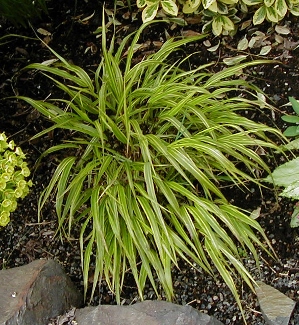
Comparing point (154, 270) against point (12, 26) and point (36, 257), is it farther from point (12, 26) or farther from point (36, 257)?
point (12, 26)

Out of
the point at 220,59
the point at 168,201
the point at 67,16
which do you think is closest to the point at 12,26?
the point at 67,16

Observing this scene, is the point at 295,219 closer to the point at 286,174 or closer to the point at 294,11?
the point at 286,174

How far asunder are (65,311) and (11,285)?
235 mm

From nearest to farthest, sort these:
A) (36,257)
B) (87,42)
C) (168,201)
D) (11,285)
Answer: (11,285), (168,201), (36,257), (87,42)

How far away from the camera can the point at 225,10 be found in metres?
2.98

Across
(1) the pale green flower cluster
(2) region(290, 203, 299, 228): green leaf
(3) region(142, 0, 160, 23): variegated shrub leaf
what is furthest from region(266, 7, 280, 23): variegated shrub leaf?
(1) the pale green flower cluster

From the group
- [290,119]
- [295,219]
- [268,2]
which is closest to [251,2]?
[268,2]

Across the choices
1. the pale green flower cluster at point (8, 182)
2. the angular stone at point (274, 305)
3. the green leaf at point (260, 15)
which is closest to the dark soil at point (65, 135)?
the angular stone at point (274, 305)

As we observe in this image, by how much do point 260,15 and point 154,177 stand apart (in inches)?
45.1

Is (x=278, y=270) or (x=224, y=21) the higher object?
(x=224, y=21)

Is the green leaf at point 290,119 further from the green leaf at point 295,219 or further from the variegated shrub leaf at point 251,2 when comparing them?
the variegated shrub leaf at point 251,2

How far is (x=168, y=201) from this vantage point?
8.04ft

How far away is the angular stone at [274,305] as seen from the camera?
93.5 inches

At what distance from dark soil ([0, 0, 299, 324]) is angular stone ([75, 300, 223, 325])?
319 millimetres
